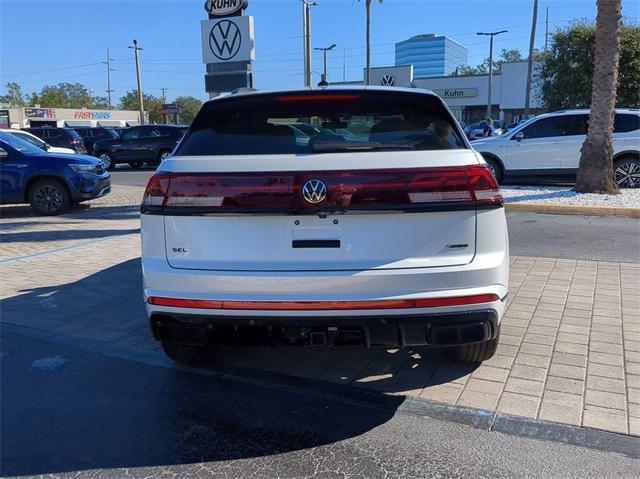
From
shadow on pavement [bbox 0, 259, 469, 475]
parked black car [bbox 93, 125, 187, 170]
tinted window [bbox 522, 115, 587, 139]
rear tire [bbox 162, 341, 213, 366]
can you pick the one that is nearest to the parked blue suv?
shadow on pavement [bbox 0, 259, 469, 475]

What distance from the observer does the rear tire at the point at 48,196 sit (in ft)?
36.5

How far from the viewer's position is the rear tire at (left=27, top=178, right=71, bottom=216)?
11.1 m

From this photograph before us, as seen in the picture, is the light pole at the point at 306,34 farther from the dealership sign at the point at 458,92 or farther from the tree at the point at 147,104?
the tree at the point at 147,104

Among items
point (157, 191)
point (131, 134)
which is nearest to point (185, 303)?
point (157, 191)

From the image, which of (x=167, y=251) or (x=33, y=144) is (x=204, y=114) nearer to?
(x=167, y=251)

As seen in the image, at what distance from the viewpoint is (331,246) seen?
291 centimetres

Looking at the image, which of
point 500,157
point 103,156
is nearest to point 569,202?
point 500,157

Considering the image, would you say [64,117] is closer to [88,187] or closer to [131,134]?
[131,134]

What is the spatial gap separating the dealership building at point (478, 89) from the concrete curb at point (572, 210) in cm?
3661

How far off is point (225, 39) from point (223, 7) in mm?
620

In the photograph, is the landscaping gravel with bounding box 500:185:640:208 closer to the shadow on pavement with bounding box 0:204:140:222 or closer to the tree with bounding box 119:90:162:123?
the shadow on pavement with bounding box 0:204:140:222

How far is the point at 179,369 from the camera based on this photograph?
4.06 metres

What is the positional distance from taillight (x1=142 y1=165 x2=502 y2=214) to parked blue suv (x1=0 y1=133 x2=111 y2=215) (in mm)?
9268

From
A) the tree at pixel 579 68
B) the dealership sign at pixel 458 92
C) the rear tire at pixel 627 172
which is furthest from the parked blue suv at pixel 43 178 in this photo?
the dealership sign at pixel 458 92
